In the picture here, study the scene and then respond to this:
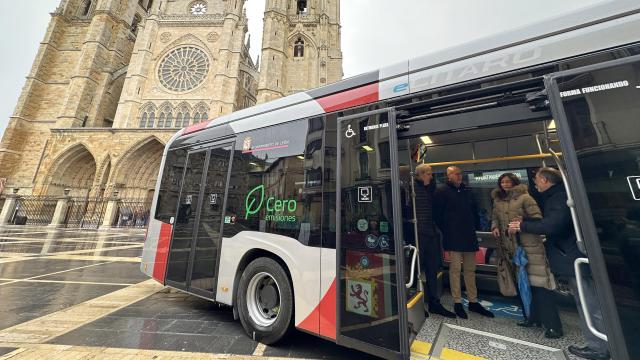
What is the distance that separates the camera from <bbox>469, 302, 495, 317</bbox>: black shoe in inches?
104

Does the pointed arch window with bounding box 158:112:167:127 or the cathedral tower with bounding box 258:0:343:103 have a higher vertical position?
the cathedral tower with bounding box 258:0:343:103

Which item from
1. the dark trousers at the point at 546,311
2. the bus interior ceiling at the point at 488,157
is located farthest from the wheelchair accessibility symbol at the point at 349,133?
the dark trousers at the point at 546,311

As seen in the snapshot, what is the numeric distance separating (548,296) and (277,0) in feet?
98.0

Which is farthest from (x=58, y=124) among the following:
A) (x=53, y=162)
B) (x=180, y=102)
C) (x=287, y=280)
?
(x=287, y=280)

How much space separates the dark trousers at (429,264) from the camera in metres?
2.79

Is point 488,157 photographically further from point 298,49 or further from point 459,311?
point 298,49

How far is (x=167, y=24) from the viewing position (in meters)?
24.9

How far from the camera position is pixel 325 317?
211cm

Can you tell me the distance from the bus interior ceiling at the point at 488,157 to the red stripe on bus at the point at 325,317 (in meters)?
0.87

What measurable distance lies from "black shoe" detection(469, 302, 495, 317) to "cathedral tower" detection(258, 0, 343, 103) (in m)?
20.8

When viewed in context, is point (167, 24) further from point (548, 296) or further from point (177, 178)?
point (548, 296)

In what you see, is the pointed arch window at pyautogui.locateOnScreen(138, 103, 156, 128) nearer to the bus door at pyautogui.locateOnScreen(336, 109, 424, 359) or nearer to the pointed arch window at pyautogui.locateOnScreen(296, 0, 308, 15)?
the pointed arch window at pyautogui.locateOnScreen(296, 0, 308, 15)

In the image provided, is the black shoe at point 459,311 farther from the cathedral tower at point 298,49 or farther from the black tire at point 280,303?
the cathedral tower at point 298,49

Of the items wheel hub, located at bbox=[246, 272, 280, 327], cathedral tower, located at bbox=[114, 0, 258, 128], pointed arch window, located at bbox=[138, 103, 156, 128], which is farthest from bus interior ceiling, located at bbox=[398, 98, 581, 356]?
pointed arch window, located at bbox=[138, 103, 156, 128]
